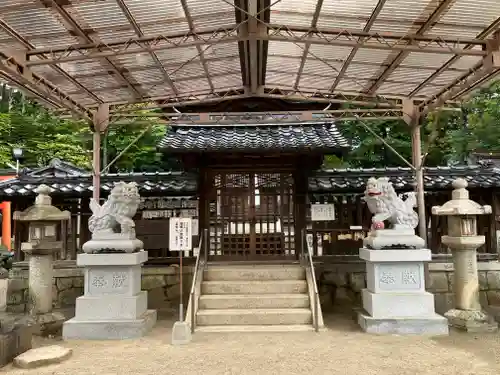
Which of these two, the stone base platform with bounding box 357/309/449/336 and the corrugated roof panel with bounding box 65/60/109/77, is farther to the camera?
the corrugated roof panel with bounding box 65/60/109/77

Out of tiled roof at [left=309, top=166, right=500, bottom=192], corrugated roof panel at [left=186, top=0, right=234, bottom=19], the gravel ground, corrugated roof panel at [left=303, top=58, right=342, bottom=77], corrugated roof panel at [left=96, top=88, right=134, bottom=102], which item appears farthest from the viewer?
tiled roof at [left=309, top=166, right=500, bottom=192]

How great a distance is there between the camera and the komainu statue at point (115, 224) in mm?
8328

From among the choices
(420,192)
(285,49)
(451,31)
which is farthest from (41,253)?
(451,31)

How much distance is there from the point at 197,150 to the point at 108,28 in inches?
143

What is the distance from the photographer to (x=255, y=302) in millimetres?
8711

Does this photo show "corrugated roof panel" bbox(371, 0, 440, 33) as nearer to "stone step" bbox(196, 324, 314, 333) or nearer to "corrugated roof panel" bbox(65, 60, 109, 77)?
"corrugated roof panel" bbox(65, 60, 109, 77)

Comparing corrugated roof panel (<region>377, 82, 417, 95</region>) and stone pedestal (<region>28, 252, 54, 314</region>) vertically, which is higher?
corrugated roof panel (<region>377, 82, 417, 95</region>)

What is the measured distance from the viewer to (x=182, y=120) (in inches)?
449

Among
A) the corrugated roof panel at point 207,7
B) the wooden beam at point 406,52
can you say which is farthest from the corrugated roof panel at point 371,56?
the corrugated roof panel at point 207,7

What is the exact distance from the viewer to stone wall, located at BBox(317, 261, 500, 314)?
1073cm

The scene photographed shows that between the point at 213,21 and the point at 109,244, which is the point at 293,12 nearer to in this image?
the point at 213,21

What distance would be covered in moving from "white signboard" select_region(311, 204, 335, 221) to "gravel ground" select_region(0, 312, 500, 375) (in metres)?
3.71

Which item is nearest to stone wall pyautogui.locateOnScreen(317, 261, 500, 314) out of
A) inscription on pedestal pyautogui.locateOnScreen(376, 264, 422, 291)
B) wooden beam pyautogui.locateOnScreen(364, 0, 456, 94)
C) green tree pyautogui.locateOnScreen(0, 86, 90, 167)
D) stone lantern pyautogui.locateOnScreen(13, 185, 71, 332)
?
inscription on pedestal pyautogui.locateOnScreen(376, 264, 422, 291)

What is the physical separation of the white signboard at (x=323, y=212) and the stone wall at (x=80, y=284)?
3.61 m
